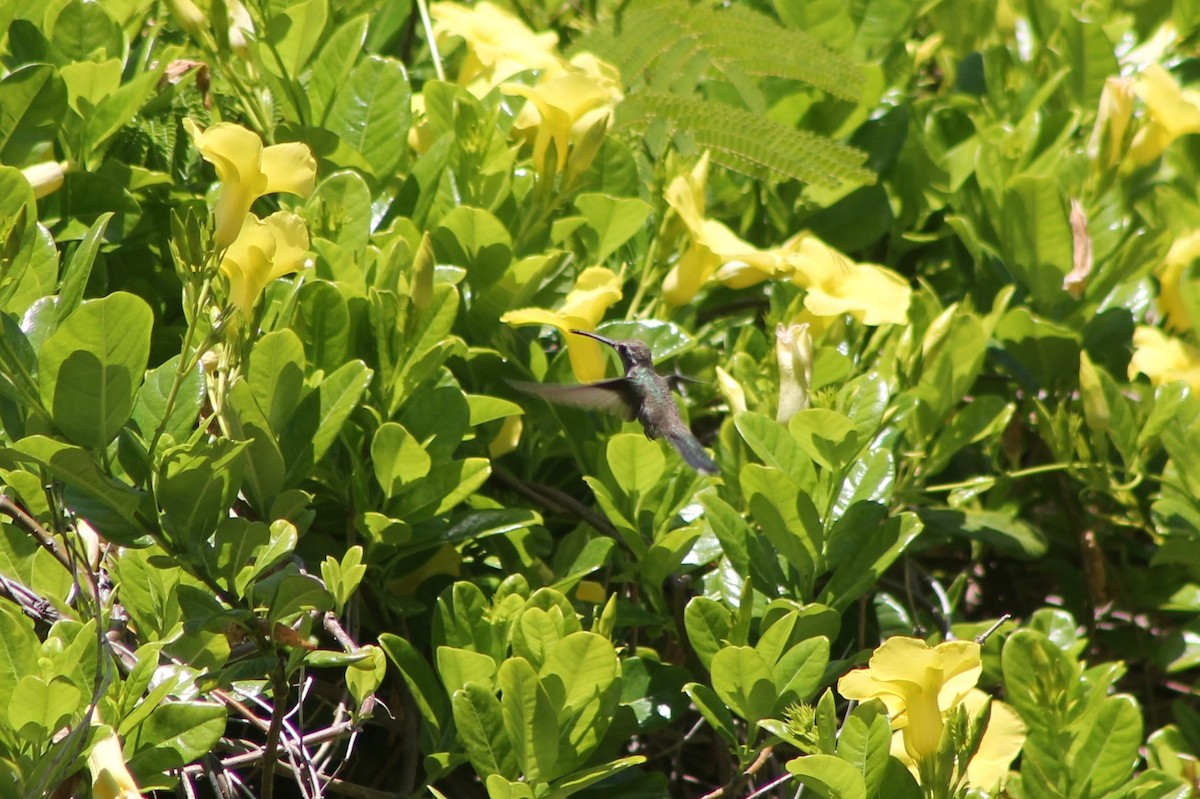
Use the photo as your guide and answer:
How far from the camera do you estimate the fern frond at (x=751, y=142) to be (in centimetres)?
228

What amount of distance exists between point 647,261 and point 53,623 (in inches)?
46.3

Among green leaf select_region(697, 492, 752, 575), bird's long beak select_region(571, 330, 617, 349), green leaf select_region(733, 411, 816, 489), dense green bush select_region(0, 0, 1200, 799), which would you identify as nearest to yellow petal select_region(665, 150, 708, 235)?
dense green bush select_region(0, 0, 1200, 799)

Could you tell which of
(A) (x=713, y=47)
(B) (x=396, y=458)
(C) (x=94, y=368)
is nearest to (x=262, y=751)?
(B) (x=396, y=458)

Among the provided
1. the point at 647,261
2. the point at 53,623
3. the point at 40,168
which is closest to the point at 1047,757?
the point at 647,261

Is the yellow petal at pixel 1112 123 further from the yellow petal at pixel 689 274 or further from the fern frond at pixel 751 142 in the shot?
the yellow petal at pixel 689 274

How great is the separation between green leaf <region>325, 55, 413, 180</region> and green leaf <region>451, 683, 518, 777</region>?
974 mm

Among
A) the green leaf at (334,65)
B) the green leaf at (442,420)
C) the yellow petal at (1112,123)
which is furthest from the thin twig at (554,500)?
the yellow petal at (1112,123)

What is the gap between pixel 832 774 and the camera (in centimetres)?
151

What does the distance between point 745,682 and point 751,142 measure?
1.06 m

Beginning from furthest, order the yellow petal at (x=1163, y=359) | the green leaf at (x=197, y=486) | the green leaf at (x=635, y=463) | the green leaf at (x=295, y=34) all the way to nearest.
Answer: the yellow petal at (x=1163, y=359)
the green leaf at (x=295, y=34)
the green leaf at (x=635, y=463)
the green leaf at (x=197, y=486)

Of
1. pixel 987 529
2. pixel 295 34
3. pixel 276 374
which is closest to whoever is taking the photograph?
pixel 276 374

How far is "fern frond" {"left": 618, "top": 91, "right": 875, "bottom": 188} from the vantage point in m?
2.28

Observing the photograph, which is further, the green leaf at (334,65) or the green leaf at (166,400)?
the green leaf at (334,65)

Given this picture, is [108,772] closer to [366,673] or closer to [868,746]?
[366,673]
